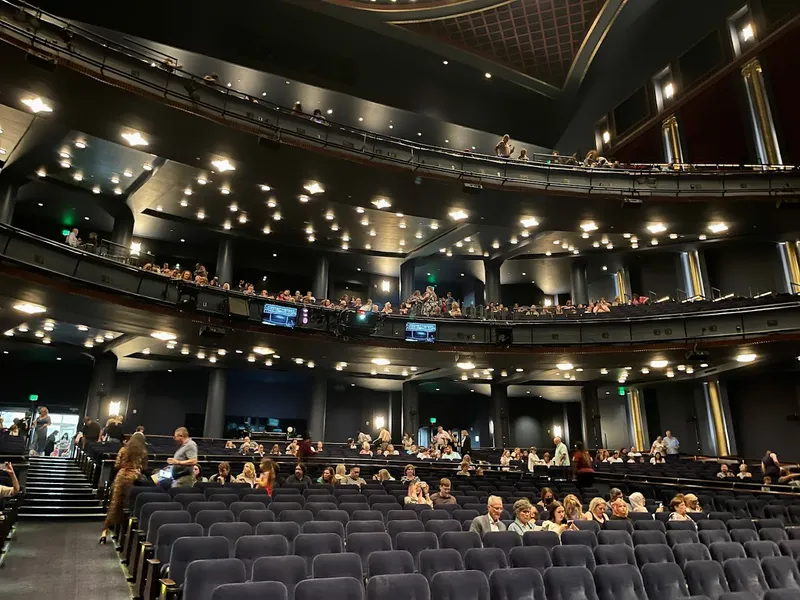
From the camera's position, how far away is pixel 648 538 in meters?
6.00

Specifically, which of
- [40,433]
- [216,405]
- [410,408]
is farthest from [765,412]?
[40,433]

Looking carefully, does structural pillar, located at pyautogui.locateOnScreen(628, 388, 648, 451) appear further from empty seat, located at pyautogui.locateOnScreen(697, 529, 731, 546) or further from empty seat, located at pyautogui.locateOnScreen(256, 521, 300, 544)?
empty seat, located at pyautogui.locateOnScreen(256, 521, 300, 544)

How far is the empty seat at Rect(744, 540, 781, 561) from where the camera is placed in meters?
5.71

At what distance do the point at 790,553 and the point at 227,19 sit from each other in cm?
2206

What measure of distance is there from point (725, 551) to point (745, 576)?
2.10ft

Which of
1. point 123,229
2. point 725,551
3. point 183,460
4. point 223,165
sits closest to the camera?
point 725,551

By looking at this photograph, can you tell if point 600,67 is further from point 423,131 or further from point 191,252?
point 191,252

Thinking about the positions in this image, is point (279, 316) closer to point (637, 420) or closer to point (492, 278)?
point (492, 278)

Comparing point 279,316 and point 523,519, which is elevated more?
point 279,316

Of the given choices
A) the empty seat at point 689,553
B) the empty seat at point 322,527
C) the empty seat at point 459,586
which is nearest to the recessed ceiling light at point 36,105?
the empty seat at point 322,527

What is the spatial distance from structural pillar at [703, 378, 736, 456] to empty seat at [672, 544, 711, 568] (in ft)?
60.9

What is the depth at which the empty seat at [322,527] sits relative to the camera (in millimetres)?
5668

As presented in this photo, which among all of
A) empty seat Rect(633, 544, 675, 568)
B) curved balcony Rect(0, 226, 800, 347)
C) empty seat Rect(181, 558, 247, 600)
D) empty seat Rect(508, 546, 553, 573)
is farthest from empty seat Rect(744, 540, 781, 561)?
curved balcony Rect(0, 226, 800, 347)

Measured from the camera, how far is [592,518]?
279 inches
